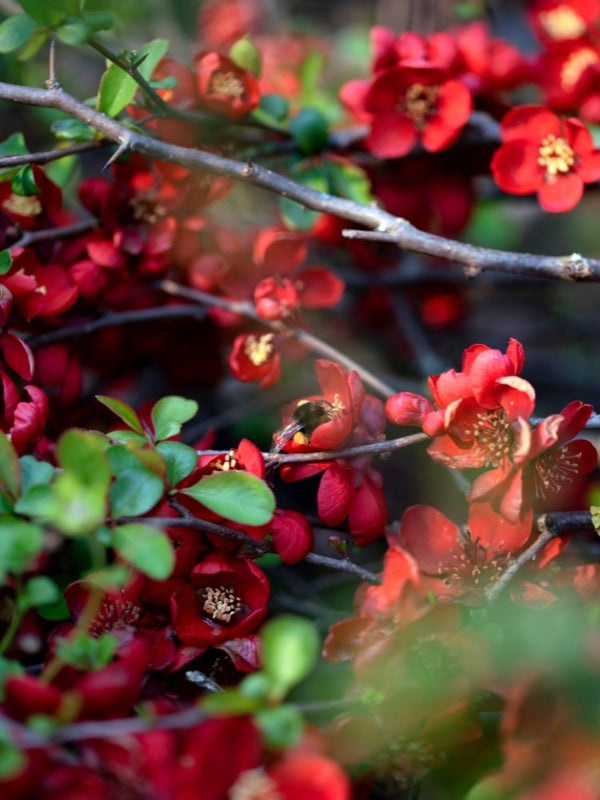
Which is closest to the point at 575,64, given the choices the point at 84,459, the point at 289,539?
the point at 289,539

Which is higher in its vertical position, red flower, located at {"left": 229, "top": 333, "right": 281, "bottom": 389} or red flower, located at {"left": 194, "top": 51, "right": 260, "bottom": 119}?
red flower, located at {"left": 194, "top": 51, "right": 260, "bottom": 119}

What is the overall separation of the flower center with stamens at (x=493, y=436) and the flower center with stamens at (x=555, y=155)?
16.1 inches

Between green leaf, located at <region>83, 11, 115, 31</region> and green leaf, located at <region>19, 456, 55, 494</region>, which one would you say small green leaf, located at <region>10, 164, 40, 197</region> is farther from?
green leaf, located at <region>19, 456, 55, 494</region>

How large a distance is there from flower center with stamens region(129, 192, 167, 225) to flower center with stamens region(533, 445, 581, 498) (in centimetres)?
56

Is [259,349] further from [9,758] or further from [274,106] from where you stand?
[9,758]

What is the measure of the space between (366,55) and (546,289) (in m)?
0.60

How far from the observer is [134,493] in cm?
61

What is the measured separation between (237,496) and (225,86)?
597mm

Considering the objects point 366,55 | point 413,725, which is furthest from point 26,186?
point 366,55

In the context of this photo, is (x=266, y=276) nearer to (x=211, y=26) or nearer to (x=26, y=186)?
(x=26, y=186)

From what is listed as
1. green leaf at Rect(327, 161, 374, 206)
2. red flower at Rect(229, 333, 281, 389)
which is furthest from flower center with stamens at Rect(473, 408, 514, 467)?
green leaf at Rect(327, 161, 374, 206)

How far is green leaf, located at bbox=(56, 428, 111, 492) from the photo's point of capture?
54cm

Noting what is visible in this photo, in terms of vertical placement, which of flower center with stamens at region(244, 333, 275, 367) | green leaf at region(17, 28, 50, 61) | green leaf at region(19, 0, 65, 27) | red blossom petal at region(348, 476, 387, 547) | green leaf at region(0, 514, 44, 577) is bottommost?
red blossom petal at region(348, 476, 387, 547)

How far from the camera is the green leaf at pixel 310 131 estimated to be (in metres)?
1.05
